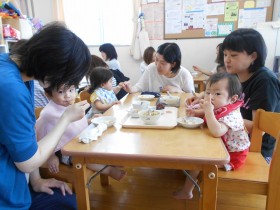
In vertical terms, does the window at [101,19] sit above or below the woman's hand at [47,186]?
above

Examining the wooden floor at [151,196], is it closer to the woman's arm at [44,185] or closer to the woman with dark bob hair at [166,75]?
the woman's arm at [44,185]

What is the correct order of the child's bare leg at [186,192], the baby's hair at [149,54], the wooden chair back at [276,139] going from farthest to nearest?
the baby's hair at [149,54] < the child's bare leg at [186,192] < the wooden chair back at [276,139]

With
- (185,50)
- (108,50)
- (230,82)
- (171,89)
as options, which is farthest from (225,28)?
(230,82)

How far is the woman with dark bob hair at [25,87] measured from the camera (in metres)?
0.77

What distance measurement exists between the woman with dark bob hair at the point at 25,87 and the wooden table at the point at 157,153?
0.54 ft

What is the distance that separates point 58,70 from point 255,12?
398cm

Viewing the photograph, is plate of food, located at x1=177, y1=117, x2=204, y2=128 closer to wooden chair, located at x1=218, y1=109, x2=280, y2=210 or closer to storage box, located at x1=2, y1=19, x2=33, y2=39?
wooden chair, located at x1=218, y1=109, x2=280, y2=210

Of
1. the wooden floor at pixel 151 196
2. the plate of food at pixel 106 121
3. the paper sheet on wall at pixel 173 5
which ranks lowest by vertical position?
the wooden floor at pixel 151 196

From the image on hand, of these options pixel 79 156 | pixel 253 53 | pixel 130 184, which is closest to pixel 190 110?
pixel 253 53

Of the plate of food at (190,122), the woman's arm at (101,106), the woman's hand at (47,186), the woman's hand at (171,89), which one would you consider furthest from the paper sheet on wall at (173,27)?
the woman's hand at (47,186)

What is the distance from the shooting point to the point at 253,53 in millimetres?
1465

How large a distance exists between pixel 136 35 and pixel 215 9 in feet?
4.80

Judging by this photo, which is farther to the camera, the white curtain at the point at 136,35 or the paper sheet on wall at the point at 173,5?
the white curtain at the point at 136,35

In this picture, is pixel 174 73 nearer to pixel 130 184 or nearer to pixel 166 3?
pixel 130 184
